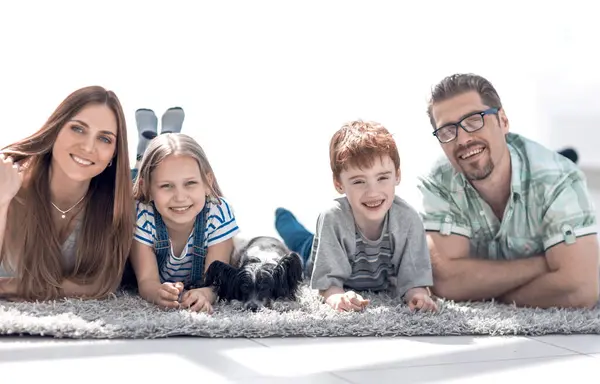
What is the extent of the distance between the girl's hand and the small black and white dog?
1.84 feet

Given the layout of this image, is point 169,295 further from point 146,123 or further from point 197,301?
point 146,123

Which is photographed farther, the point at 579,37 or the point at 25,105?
the point at 579,37

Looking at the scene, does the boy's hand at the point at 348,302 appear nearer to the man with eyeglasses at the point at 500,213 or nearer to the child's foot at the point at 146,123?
the man with eyeglasses at the point at 500,213

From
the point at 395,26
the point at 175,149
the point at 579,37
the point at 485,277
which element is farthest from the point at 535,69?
the point at 175,149

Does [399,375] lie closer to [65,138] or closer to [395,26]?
[65,138]

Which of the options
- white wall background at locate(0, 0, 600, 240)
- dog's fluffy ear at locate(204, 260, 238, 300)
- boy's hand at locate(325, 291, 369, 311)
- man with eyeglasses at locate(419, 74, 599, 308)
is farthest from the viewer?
white wall background at locate(0, 0, 600, 240)

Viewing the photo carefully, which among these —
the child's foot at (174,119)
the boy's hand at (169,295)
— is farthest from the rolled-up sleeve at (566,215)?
the child's foot at (174,119)

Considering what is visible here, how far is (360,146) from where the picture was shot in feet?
7.00

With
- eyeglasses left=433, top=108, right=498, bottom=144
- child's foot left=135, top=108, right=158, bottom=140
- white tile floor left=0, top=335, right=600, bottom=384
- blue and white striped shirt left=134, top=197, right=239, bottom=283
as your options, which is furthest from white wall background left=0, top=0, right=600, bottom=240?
white tile floor left=0, top=335, right=600, bottom=384

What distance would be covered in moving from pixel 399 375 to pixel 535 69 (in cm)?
448

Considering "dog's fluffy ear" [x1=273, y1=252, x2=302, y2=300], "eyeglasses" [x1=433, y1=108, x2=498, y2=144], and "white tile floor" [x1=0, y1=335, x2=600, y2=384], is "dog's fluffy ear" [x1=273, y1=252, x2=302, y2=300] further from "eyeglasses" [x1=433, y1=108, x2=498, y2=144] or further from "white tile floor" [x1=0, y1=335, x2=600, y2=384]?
"eyeglasses" [x1=433, y1=108, x2=498, y2=144]

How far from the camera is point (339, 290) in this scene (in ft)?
7.01

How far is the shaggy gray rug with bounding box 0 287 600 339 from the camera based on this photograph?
1.68m

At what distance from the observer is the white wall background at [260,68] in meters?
3.33
